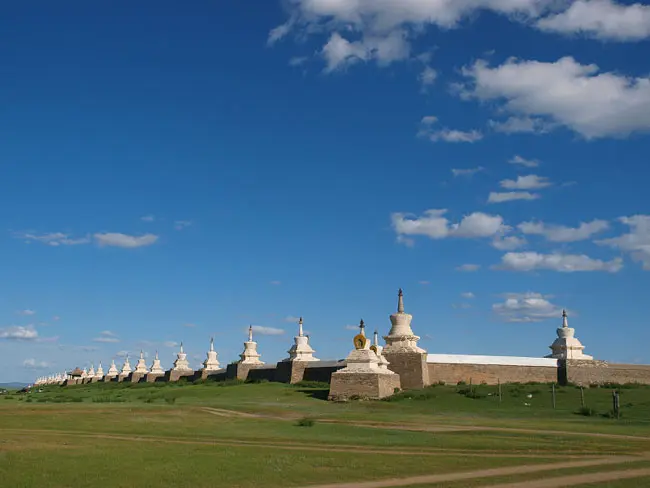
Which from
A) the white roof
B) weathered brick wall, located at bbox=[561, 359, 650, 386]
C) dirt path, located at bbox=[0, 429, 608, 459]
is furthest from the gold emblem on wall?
dirt path, located at bbox=[0, 429, 608, 459]

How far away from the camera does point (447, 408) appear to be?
37.6 m

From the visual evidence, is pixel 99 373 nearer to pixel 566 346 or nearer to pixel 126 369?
pixel 126 369

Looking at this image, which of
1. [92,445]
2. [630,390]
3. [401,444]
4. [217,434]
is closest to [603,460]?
[401,444]

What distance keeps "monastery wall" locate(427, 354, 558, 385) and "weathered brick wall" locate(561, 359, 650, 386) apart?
1.47 metres

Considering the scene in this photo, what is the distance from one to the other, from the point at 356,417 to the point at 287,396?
16.6 metres

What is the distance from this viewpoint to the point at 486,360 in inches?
1971

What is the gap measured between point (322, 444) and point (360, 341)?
23344 mm

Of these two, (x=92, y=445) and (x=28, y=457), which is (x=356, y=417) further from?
(x=28, y=457)

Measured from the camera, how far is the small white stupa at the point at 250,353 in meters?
67.4

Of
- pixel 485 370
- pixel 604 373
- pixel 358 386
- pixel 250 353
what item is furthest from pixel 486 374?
pixel 250 353

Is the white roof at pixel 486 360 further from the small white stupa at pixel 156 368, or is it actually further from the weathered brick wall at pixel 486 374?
the small white stupa at pixel 156 368

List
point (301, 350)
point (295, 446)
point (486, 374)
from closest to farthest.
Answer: point (295, 446)
point (486, 374)
point (301, 350)

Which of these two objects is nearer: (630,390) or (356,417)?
(356,417)

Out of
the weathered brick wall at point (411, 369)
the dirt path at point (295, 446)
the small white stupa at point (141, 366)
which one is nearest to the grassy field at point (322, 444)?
the dirt path at point (295, 446)
